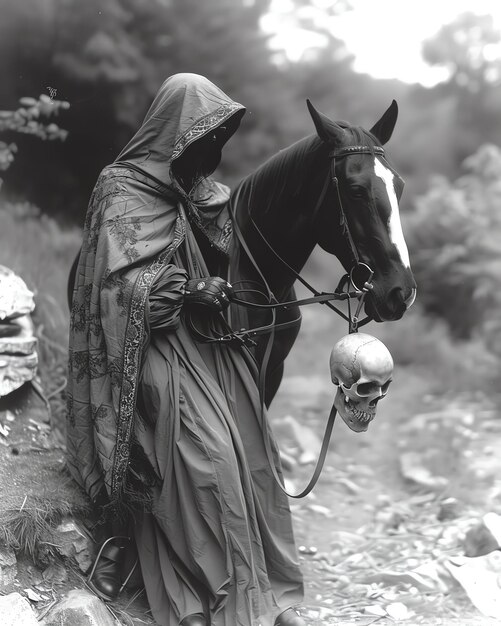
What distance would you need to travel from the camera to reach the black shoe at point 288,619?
2.84 meters

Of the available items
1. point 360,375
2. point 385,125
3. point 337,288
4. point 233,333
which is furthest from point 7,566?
point 385,125

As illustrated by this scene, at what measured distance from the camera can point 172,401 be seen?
271 centimetres

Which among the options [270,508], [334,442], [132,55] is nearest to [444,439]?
[334,442]

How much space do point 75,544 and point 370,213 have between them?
5.80ft

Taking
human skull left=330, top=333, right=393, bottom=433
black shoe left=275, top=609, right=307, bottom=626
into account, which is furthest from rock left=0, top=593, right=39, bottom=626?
human skull left=330, top=333, right=393, bottom=433

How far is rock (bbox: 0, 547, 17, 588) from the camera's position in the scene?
275 cm

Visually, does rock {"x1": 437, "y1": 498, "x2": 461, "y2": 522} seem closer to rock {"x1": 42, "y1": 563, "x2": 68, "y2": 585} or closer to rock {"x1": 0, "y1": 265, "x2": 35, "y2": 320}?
rock {"x1": 42, "y1": 563, "x2": 68, "y2": 585}

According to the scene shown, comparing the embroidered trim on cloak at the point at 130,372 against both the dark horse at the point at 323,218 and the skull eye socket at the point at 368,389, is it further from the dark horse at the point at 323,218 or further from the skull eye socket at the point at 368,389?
the skull eye socket at the point at 368,389

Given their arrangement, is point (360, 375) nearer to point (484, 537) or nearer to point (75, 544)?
point (75, 544)

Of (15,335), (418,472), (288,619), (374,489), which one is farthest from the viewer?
(418,472)

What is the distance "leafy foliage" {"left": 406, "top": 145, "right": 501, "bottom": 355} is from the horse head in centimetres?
327

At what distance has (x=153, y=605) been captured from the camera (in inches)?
111

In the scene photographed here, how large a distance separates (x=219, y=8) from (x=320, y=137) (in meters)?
2.54

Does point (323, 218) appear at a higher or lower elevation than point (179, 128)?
lower
